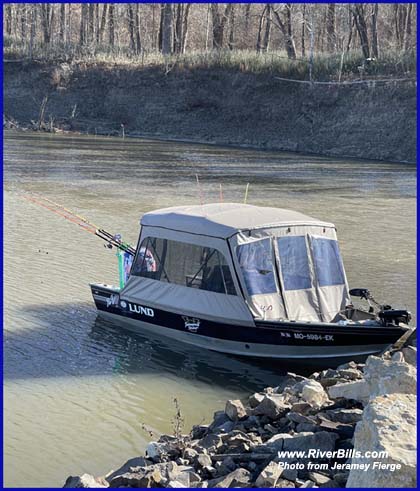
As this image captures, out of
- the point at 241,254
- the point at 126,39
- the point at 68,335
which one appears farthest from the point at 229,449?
the point at 126,39

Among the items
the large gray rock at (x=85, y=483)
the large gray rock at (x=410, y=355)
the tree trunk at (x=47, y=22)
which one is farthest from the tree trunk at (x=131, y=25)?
the large gray rock at (x=85, y=483)

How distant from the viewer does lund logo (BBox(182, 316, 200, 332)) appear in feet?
48.6

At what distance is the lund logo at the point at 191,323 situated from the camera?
14820mm

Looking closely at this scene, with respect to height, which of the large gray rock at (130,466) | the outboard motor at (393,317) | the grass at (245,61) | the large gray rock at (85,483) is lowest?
the large gray rock at (130,466)

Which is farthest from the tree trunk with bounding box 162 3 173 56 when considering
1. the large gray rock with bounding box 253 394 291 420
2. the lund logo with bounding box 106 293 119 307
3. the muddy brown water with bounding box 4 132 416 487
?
the large gray rock with bounding box 253 394 291 420

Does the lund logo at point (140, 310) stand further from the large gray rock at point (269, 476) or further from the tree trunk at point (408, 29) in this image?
the tree trunk at point (408, 29)

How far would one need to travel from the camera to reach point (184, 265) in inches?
600

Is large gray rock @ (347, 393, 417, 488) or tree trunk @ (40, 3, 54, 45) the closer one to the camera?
large gray rock @ (347, 393, 417, 488)

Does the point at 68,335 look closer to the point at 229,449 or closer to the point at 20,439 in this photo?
the point at 20,439

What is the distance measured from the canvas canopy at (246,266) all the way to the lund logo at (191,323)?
122 millimetres

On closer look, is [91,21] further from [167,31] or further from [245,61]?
[245,61]

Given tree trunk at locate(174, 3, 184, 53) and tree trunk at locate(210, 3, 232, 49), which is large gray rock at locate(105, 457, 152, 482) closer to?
tree trunk at locate(210, 3, 232, 49)

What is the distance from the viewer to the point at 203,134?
54094 mm

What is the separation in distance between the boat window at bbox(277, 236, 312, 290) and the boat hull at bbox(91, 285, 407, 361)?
2.93ft
